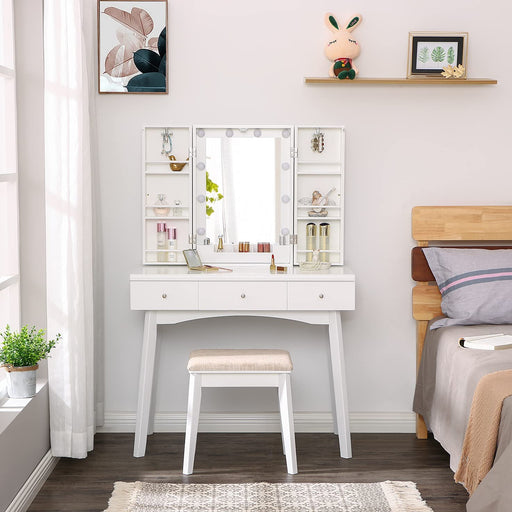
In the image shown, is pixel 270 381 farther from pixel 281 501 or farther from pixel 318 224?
pixel 318 224

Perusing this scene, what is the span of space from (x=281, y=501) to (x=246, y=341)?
993mm

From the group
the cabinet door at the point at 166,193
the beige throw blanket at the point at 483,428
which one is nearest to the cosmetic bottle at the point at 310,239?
the cabinet door at the point at 166,193

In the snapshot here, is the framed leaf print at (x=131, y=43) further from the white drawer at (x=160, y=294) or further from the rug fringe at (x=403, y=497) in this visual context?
the rug fringe at (x=403, y=497)

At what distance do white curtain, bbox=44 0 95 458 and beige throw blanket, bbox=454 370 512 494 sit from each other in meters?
1.57

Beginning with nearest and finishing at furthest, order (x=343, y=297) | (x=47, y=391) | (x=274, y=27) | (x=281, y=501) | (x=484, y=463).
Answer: (x=484, y=463) < (x=281, y=501) < (x=47, y=391) < (x=343, y=297) < (x=274, y=27)

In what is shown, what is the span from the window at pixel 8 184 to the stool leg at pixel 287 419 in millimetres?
1129

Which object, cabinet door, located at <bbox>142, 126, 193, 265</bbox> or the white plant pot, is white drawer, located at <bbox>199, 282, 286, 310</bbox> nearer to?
cabinet door, located at <bbox>142, 126, 193, 265</bbox>

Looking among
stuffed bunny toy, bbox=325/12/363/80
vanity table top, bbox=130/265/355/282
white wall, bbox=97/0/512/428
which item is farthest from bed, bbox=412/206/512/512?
stuffed bunny toy, bbox=325/12/363/80

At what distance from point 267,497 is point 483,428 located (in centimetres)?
91

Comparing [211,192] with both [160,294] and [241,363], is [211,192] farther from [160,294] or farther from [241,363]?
[241,363]

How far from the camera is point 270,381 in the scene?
120 inches

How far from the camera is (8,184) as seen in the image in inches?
118

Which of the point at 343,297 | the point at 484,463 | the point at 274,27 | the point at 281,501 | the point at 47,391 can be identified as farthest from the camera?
the point at 274,27

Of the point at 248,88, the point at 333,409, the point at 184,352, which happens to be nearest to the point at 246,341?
the point at 184,352
